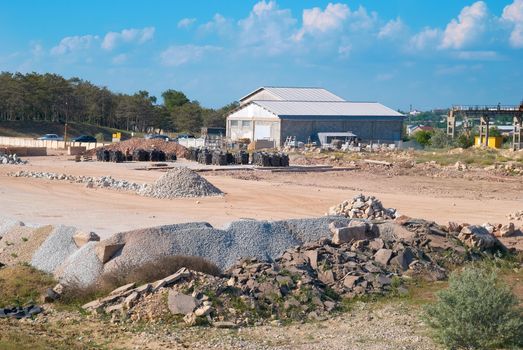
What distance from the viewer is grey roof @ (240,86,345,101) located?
94500 millimetres

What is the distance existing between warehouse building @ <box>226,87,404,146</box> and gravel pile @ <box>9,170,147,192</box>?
34.6 m

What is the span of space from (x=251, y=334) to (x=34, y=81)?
10408 centimetres

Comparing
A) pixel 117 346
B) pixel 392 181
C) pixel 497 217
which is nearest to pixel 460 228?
pixel 497 217

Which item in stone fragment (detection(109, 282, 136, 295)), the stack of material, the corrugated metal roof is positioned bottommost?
stone fragment (detection(109, 282, 136, 295))

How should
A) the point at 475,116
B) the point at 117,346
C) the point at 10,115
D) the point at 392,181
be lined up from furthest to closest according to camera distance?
the point at 10,115 < the point at 475,116 < the point at 392,181 < the point at 117,346

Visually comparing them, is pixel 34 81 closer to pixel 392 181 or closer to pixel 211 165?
pixel 211 165

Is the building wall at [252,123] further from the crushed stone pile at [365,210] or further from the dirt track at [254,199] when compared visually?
the crushed stone pile at [365,210]

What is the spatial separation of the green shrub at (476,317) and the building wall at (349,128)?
65.5 m

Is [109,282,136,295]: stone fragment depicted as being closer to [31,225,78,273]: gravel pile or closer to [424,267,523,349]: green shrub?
[31,225,78,273]: gravel pile

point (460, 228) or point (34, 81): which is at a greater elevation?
point (34, 81)

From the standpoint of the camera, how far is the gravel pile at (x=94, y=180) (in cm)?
3803

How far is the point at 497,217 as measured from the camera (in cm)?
3003

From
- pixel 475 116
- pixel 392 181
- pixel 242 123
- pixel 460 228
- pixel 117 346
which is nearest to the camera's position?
pixel 117 346

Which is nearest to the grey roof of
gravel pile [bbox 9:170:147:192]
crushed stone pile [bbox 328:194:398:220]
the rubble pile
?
the rubble pile
